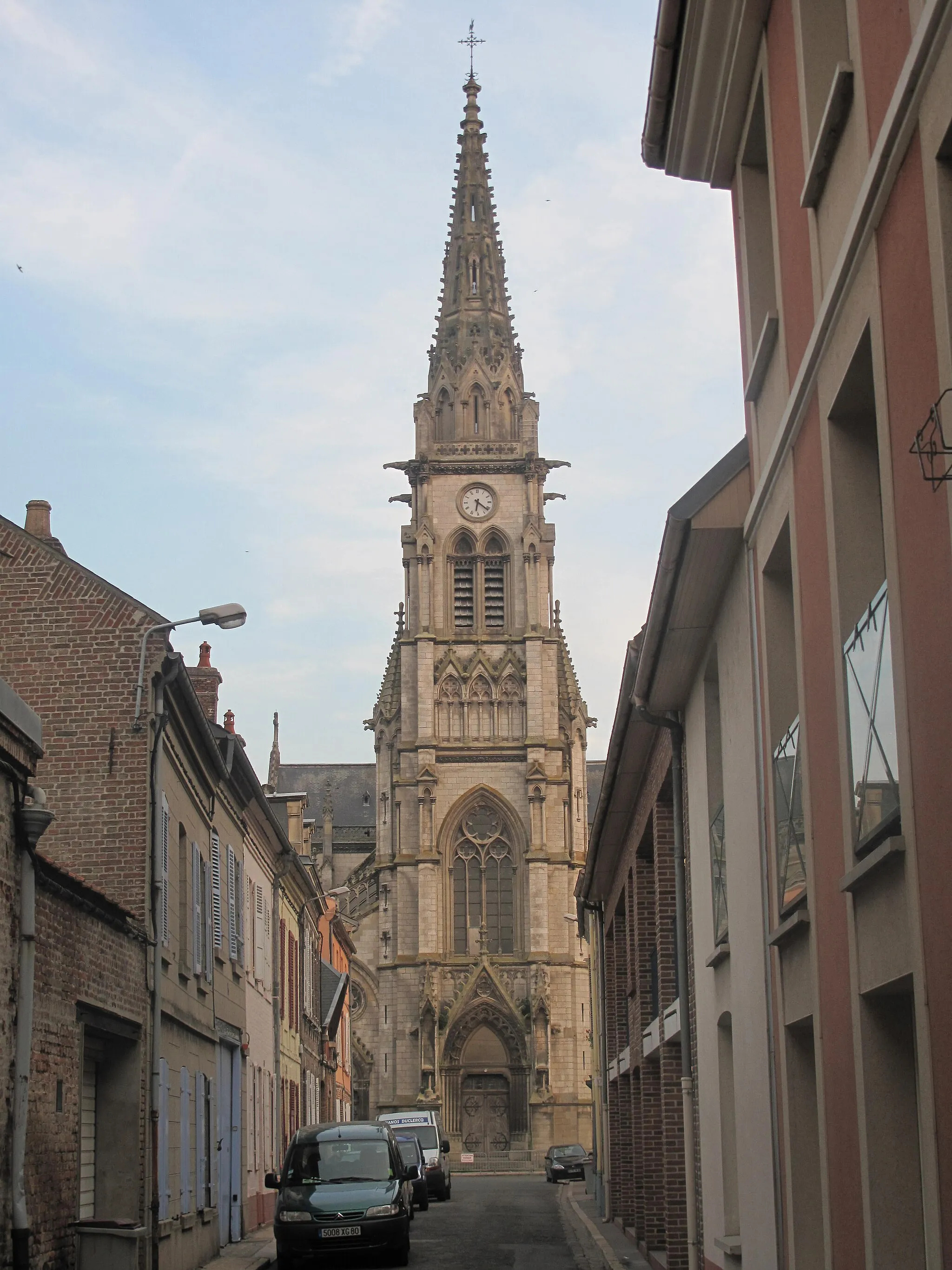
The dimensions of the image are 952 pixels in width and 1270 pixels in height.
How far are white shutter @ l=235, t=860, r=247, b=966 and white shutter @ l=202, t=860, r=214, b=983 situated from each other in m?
2.63

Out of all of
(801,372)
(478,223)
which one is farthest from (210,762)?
(478,223)

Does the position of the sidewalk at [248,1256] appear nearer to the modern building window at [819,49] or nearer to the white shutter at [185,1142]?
the white shutter at [185,1142]

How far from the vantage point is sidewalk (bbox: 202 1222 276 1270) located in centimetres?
1908

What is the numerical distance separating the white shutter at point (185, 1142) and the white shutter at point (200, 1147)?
61 centimetres

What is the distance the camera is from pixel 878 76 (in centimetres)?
636

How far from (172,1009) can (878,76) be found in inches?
571

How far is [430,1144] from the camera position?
38094mm

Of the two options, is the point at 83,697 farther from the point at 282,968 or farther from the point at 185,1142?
the point at 282,968

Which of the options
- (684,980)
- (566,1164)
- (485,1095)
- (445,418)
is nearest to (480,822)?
(485,1095)

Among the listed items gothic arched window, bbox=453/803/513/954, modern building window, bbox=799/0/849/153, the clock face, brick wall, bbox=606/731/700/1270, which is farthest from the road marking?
the clock face

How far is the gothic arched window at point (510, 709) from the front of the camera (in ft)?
221

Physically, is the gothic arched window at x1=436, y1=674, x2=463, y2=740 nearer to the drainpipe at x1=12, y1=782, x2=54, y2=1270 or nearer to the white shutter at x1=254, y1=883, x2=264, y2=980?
the white shutter at x1=254, y1=883, x2=264, y2=980

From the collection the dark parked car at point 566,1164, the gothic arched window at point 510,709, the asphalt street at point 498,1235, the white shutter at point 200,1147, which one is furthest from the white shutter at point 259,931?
the gothic arched window at point 510,709

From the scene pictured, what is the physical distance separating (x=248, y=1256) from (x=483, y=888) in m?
45.8
